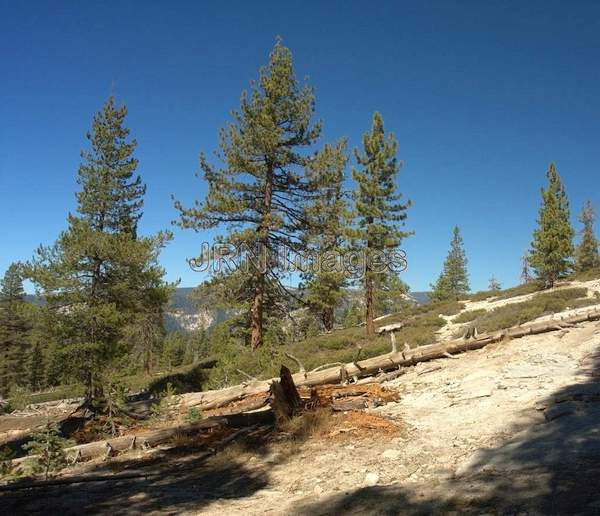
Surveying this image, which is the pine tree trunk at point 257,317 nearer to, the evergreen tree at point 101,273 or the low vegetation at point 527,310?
the evergreen tree at point 101,273

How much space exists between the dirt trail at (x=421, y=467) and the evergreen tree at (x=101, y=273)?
8.70 m

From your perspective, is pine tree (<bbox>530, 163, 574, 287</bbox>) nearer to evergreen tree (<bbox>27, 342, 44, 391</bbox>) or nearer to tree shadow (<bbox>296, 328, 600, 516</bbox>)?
tree shadow (<bbox>296, 328, 600, 516</bbox>)

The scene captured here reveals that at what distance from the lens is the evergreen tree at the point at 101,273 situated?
49.7 ft

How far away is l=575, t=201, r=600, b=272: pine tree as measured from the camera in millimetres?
57656

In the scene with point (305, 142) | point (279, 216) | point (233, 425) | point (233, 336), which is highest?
point (305, 142)

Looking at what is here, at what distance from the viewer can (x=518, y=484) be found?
4297mm

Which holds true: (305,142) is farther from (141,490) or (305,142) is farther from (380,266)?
(141,490)

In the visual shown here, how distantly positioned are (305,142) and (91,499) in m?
15.3

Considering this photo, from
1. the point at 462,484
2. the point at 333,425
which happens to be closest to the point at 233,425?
the point at 333,425

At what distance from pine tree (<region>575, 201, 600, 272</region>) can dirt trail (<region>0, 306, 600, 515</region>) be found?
189 feet

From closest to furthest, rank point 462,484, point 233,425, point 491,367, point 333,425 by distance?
point 462,484
point 333,425
point 233,425
point 491,367

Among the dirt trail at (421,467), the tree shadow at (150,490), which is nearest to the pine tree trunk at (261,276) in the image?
the dirt trail at (421,467)

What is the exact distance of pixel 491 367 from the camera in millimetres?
10164

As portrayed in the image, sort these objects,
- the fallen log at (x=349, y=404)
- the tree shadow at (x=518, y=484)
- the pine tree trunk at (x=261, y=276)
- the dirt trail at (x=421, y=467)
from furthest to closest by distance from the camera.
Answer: the pine tree trunk at (x=261, y=276) < the fallen log at (x=349, y=404) < the dirt trail at (x=421, y=467) < the tree shadow at (x=518, y=484)
